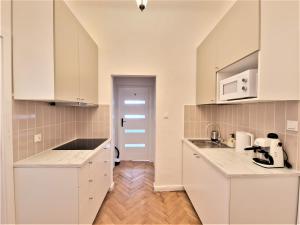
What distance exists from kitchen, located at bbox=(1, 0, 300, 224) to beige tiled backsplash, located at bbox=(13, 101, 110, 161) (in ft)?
0.04

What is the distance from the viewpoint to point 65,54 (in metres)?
1.64

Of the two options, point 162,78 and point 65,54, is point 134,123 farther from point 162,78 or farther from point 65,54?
point 65,54

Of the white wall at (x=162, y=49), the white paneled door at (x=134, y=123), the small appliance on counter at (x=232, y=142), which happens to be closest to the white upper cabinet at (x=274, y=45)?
the small appliance on counter at (x=232, y=142)

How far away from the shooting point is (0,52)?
4.46 feet

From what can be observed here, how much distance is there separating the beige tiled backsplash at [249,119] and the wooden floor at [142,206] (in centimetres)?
101

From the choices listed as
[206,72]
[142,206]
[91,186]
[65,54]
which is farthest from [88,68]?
[142,206]

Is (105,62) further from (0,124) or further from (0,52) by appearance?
(0,124)

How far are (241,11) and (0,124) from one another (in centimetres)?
220

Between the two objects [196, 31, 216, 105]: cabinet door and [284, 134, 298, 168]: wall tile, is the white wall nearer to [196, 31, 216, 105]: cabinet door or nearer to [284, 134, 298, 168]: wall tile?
[196, 31, 216, 105]: cabinet door

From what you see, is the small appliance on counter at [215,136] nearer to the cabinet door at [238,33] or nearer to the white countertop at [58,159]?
the cabinet door at [238,33]

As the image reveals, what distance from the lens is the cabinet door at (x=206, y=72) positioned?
2141 mm

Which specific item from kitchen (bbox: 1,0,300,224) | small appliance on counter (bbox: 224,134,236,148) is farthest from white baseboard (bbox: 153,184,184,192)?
small appliance on counter (bbox: 224,134,236,148)

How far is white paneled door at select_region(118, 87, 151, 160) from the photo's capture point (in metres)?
4.10

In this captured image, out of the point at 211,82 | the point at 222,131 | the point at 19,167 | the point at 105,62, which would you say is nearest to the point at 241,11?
the point at 211,82
